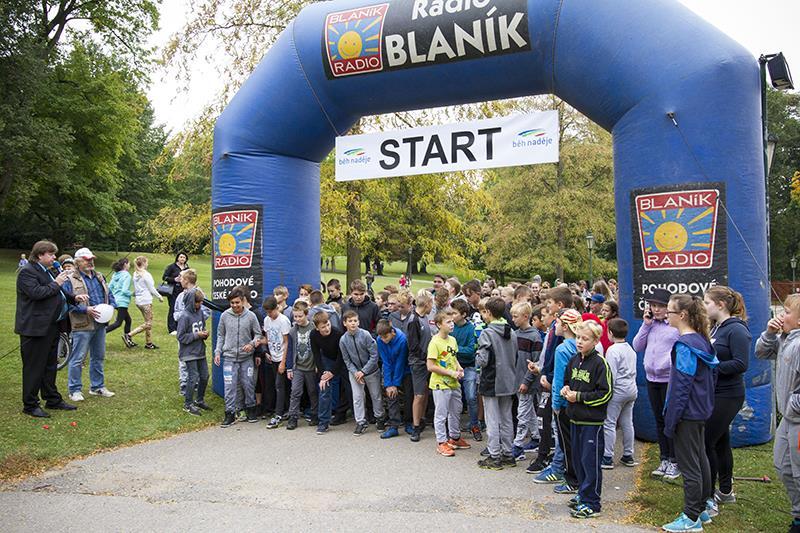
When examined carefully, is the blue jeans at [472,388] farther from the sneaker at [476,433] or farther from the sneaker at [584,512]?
the sneaker at [584,512]

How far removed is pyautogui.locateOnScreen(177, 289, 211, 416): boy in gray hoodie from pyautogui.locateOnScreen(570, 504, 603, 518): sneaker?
5.29 metres

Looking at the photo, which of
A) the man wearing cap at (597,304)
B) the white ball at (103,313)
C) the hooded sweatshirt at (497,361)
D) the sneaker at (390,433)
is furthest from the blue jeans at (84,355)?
the man wearing cap at (597,304)

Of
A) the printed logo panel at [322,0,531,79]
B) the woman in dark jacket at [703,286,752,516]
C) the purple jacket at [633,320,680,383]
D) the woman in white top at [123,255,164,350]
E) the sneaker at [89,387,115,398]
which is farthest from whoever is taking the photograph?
the woman in white top at [123,255,164,350]

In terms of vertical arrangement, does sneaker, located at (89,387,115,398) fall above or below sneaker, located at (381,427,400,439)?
above

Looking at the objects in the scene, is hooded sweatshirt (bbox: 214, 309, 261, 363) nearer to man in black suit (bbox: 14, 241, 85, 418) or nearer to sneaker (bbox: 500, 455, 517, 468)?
man in black suit (bbox: 14, 241, 85, 418)

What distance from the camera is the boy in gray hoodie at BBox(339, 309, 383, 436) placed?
25.2ft

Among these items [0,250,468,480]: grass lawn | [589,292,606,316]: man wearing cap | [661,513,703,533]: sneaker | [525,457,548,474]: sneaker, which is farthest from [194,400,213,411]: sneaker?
[661,513,703,533]: sneaker

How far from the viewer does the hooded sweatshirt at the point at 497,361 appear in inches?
249

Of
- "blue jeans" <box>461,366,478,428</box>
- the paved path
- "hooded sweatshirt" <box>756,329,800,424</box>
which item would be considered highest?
"hooded sweatshirt" <box>756,329,800,424</box>

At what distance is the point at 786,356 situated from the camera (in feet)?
14.6

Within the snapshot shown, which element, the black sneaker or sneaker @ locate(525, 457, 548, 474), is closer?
sneaker @ locate(525, 457, 548, 474)

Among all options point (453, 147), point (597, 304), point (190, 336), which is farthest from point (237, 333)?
point (597, 304)

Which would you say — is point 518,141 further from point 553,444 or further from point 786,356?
point 786,356

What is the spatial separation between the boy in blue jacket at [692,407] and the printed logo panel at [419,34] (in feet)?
14.1
